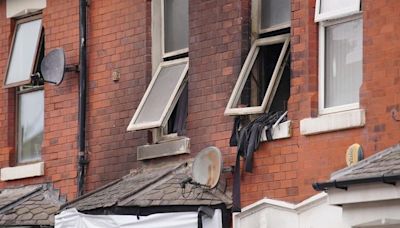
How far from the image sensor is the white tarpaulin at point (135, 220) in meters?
15.1

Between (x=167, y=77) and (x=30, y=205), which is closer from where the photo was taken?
(x=167, y=77)

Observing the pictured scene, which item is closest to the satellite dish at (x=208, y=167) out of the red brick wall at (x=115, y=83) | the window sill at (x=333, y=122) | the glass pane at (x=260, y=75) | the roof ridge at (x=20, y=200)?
the glass pane at (x=260, y=75)

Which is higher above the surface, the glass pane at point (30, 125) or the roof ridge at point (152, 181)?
the glass pane at point (30, 125)

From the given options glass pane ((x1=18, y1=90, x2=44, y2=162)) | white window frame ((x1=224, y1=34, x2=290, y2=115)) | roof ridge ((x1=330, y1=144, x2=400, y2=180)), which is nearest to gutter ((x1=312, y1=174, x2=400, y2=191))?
roof ridge ((x1=330, y1=144, x2=400, y2=180))

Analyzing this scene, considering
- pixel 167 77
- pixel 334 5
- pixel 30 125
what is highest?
pixel 334 5

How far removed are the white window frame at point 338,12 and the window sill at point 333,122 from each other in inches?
37.6

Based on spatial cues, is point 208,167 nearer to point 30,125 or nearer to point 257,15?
point 257,15

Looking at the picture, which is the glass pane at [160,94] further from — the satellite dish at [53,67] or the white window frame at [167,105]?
the satellite dish at [53,67]

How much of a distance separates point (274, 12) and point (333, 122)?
202cm

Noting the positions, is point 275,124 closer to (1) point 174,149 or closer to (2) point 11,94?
(1) point 174,149

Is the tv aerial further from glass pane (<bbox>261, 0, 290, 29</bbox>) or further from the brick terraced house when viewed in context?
glass pane (<bbox>261, 0, 290, 29</bbox>)

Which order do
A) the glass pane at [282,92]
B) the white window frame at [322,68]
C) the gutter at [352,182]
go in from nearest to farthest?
the gutter at [352,182], the white window frame at [322,68], the glass pane at [282,92]

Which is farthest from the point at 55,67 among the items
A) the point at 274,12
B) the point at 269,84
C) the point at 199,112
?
the point at 269,84

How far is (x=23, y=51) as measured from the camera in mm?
19078
